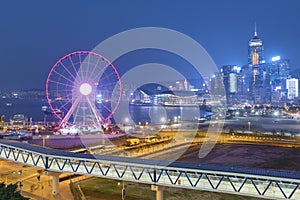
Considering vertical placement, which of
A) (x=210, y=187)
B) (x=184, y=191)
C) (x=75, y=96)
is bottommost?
(x=184, y=191)

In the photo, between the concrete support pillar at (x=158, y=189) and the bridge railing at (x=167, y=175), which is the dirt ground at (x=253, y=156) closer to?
the bridge railing at (x=167, y=175)

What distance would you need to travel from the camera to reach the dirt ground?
1054 inches

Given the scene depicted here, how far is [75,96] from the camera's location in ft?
119

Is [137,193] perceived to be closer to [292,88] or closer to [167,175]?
[167,175]

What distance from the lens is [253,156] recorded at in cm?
3003

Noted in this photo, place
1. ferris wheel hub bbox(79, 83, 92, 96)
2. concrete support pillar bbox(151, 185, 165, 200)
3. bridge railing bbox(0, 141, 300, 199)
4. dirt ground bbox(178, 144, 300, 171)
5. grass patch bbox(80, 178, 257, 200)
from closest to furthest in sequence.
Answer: bridge railing bbox(0, 141, 300, 199), concrete support pillar bbox(151, 185, 165, 200), grass patch bbox(80, 178, 257, 200), dirt ground bbox(178, 144, 300, 171), ferris wheel hub bbox(79, 83, 92, 96)

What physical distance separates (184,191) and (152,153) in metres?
11.1

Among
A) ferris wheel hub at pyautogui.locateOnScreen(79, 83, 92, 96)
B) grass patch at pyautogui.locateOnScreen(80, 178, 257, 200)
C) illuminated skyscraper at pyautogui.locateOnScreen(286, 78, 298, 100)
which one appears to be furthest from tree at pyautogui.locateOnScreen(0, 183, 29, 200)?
illuminated skyscraper at pyautogui.locateOnScreen(286, 78, 298, 100)

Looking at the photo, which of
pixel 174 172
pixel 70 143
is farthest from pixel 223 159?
pixel 70 143

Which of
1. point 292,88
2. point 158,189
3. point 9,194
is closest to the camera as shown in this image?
point 9,194

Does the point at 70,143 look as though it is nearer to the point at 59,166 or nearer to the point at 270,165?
the point at 59,166

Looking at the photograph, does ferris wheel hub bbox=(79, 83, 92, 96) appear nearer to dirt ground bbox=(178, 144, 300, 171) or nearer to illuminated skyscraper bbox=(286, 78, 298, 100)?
dirt ground bbox=(178, 144, 300, 171)

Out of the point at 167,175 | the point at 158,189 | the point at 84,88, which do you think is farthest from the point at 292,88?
the point at 167,175

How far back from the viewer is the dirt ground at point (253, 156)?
2677 cm
